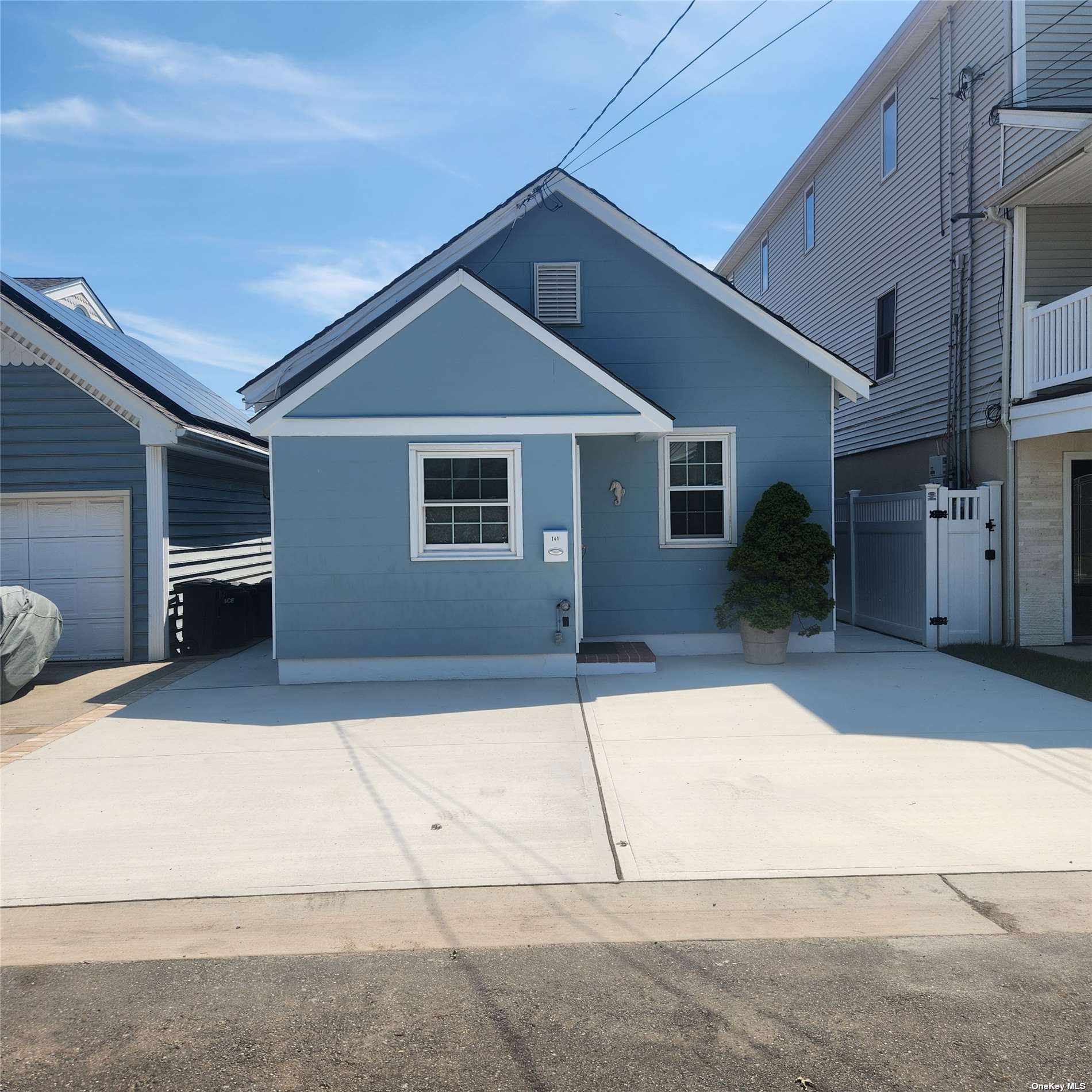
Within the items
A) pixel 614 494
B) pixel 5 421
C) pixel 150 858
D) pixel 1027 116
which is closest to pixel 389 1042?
pixel 150 858

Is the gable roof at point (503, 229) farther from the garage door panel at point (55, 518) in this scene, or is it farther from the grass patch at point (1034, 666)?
the grass patch at point (1034, 666)

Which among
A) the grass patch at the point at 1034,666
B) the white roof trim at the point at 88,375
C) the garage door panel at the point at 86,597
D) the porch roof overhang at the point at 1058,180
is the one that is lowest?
the grass patch at the point at 1034,666

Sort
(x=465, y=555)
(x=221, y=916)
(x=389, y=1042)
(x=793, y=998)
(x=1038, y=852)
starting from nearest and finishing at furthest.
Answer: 1. (x=389, y=1042)
2. (x=793, y=998)
3. (x=221, y=916)
4. (x=1038, y=852)
5. (x=465, y=555)

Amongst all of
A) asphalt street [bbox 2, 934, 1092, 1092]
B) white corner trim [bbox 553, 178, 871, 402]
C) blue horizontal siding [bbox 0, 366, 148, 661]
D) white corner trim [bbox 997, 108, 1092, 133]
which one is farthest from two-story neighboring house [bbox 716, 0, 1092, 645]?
blue horizontal siding [bbox 0, 366, 148, 661]

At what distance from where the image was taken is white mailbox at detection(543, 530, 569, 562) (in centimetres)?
950

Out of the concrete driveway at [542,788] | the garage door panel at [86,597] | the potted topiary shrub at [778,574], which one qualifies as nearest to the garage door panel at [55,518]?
the garage door panel at [86,597]

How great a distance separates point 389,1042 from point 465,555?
6.57 metres

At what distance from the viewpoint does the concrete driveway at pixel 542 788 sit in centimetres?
491

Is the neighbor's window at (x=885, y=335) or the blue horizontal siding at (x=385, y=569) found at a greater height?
the neighbor's window at (x=885, y=335)

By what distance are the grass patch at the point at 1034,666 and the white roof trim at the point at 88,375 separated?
10.4m

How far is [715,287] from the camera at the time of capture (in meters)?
11.0

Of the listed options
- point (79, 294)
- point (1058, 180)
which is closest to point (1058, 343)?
point (1058, 180)

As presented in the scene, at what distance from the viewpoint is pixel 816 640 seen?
37.3ft

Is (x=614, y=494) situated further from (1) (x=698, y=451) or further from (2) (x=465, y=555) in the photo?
(2) (x=465, y=555)
